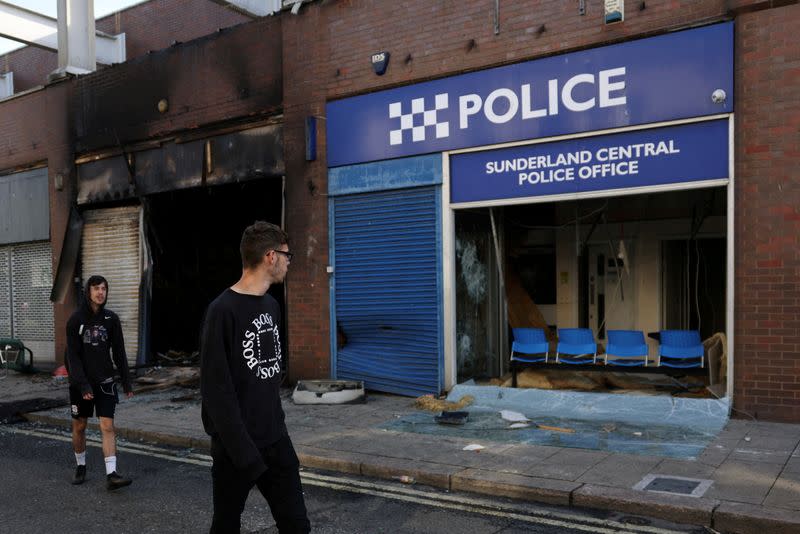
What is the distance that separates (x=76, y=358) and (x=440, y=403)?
482 cm

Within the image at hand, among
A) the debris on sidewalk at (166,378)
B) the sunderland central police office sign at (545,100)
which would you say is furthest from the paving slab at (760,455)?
the debris on sidewalk at (166,378)

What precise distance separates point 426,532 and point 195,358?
34.9ft

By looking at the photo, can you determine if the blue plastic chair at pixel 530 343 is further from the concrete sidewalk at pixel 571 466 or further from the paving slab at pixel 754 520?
the paving slab at pixel 754 520

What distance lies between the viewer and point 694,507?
5.17 meters

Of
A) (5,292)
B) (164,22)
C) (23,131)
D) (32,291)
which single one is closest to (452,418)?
(32,291)

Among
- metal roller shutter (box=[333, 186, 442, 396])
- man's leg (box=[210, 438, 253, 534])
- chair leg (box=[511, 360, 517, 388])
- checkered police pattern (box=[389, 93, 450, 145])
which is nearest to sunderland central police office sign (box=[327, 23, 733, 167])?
checkered police pattern (box=[389, 93, 450, 145])

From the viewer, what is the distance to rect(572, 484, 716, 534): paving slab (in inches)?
203

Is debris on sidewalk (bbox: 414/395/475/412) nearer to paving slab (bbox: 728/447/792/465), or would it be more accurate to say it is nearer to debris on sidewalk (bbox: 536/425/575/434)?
debris on sidewalk (bbox: 536/425/575/434)

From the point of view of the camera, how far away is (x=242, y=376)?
3.45 meters

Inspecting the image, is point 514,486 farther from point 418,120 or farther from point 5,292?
point 5,292

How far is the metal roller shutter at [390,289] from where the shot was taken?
33.7 ft

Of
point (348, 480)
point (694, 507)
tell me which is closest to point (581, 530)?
point (694, 507)

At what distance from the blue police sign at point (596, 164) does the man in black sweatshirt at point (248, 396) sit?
6.19 m

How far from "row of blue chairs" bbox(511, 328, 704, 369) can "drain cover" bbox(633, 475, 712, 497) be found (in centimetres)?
334
